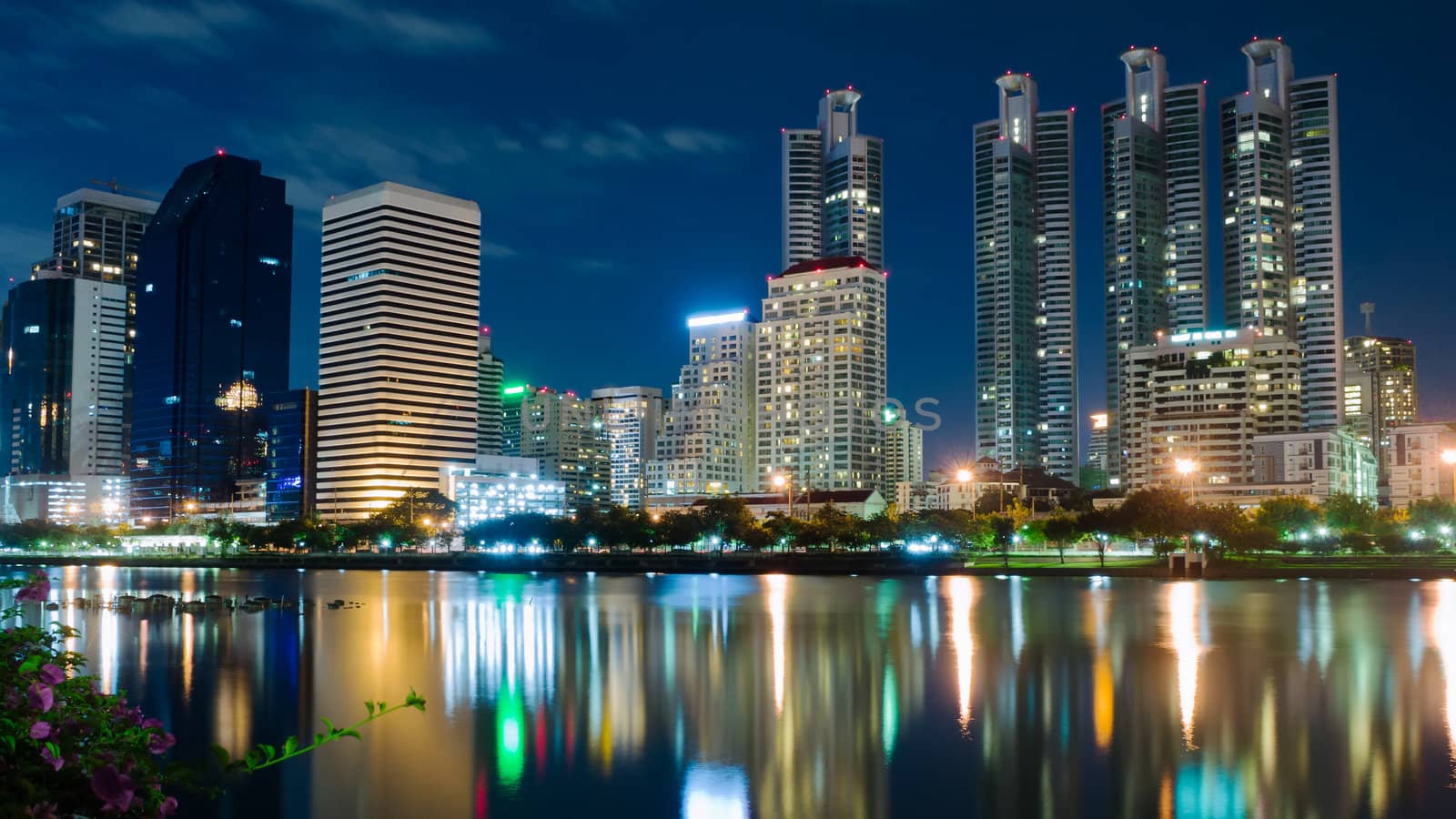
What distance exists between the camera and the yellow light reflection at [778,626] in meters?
42.1

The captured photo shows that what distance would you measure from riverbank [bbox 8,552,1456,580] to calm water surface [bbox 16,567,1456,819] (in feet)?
115

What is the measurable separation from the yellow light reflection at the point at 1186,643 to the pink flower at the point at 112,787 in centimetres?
2837

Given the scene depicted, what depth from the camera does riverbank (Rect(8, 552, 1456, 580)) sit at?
116m

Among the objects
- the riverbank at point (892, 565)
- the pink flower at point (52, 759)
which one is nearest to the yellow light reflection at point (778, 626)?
the riverbank at point (892, 565)

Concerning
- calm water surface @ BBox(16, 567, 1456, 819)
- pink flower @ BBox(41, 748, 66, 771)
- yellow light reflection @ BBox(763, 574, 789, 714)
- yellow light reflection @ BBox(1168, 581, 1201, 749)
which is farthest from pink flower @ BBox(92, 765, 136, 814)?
yellow light reflection @ BBox(763, 574, 789, 714)

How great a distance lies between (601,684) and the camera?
45.7 metres

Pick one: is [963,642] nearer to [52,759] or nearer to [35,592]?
[35,592]

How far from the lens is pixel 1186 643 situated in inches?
2233

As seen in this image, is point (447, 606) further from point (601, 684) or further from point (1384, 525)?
point (1384, 525)

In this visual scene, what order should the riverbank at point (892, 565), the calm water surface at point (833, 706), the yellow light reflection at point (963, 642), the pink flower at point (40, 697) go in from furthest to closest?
the riverbank at point (892, 565), the yellow light reflection at point (963, 642), the calm water surface at point (833, 706), the pink flower at point (40, 697)

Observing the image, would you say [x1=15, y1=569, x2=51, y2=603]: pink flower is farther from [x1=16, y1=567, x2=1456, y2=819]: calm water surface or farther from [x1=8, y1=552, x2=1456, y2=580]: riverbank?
[x1=8, y1=552, x2=1456, y2=580]: riverbank

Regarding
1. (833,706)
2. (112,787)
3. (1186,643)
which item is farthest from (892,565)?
(112,787)

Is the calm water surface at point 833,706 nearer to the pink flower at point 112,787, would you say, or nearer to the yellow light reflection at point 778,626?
the yellow light reflection at point 778,626

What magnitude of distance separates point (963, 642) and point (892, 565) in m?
83.8
